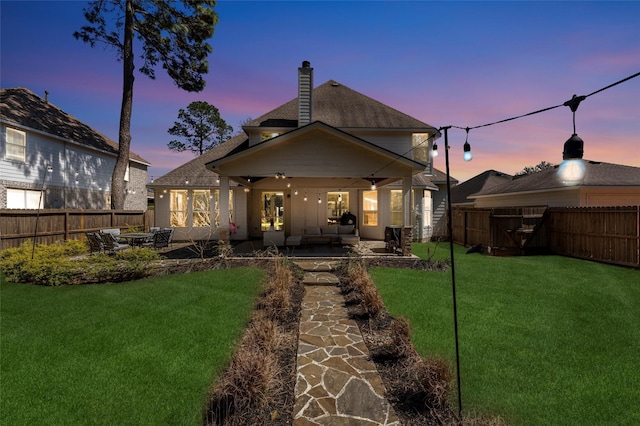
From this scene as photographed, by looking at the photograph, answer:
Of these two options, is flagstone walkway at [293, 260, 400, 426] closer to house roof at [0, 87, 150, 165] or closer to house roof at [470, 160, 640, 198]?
house roof at [470, 160, 640, 198]

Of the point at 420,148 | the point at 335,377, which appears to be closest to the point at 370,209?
the point at 420,148

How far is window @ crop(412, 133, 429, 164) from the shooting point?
1777cm

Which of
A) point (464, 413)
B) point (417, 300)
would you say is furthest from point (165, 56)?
point (464, 413)

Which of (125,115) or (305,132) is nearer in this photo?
(305,132)

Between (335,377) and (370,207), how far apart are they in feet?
45.7

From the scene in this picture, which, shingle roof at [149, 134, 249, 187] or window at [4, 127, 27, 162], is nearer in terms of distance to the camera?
window at [4, 127, 27, 162]

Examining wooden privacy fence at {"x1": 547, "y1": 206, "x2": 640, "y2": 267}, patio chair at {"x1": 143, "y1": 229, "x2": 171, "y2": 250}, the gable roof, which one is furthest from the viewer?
patio chair at {"x1": 143, "y1": 229, "x2": 171, "y2": 250}

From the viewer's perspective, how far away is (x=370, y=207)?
17.6 metres

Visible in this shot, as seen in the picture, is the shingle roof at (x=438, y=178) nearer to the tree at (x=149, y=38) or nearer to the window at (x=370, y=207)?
the window at (x=370, y=207)

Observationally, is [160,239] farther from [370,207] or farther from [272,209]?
[370,207]

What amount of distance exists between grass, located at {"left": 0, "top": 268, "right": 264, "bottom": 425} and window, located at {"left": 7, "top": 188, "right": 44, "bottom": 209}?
9792 mm

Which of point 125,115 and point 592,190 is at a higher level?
point 125,115

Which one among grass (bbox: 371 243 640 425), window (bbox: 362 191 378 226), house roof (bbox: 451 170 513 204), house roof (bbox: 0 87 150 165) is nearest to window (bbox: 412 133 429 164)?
window (bbox: 362 191 378 226)

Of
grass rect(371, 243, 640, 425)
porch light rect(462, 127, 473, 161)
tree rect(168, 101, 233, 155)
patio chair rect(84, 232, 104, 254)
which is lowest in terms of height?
grass rect(371, 243, 640, 425)
